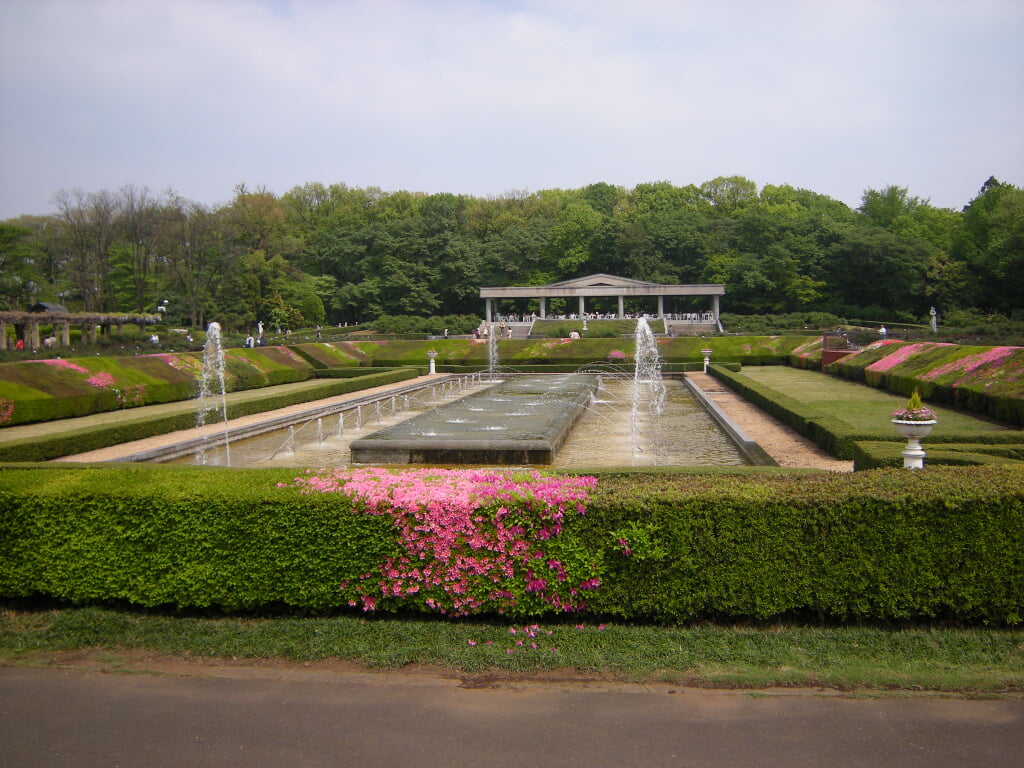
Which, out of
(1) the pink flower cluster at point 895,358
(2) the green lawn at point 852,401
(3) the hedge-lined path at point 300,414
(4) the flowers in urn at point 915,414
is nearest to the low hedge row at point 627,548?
(4) the flowers in urn at point 915,414

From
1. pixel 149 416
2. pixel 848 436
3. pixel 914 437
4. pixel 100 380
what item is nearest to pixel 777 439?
pixel 848 436

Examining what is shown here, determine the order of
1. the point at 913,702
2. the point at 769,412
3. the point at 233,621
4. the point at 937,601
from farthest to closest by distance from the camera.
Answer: the point at 769,412, the point at 233,621, the point at 937,601, the point at 913,702

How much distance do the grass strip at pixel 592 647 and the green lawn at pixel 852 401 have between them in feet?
23.1

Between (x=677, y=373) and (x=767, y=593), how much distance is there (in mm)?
24163

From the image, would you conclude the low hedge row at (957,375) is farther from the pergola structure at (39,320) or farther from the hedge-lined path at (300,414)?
the pergola structure at (39,320)

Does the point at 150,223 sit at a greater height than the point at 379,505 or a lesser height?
greater

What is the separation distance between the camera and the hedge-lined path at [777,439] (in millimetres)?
9594

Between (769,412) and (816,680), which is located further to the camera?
(769,412)

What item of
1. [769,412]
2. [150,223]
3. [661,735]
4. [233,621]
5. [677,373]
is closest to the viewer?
[661,735]

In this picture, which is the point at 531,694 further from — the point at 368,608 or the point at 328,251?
the point at 328,251

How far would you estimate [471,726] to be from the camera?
11.5 feet

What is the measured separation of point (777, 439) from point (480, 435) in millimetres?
4918

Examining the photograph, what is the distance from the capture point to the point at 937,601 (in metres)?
4.51

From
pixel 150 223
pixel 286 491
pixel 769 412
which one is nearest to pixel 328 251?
pixel 150 223
